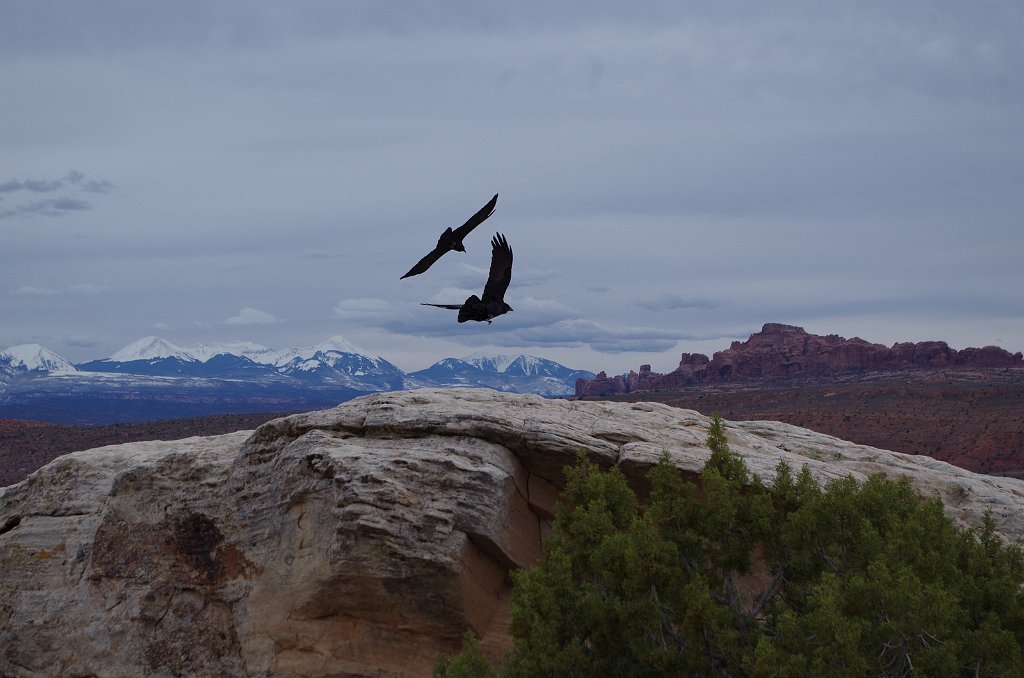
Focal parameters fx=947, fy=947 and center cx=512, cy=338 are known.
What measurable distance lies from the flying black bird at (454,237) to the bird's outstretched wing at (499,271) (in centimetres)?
115

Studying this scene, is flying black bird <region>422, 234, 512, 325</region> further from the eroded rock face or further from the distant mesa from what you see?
the distant mesa

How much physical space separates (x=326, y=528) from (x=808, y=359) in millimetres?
107914

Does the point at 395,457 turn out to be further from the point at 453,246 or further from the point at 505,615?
the point at 453,246

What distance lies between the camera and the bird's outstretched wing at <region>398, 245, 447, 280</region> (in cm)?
1337

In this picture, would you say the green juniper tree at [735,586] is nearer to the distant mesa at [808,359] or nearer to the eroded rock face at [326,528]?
the eroded rock face at [326,528]

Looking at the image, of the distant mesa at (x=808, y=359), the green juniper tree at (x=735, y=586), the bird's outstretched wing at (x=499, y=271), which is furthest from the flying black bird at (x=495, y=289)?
the distant mesa at (x=808, y=359)

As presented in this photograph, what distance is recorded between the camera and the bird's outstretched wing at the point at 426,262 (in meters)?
13.4

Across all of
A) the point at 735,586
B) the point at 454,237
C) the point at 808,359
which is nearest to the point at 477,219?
the point at 454,237

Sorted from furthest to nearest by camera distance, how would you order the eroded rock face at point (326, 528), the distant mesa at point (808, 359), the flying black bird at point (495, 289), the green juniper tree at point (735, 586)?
the distant mesa at point (808, 359) < the eroded rock face at point (326, 528) < the flying black bird at point (495, 289) < the green juniper tree at point (735, 586)

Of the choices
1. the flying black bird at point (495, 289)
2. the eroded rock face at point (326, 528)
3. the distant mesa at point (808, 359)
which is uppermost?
the distant mesa at point (808, 359)

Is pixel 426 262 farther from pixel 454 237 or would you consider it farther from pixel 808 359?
pixel 808 359

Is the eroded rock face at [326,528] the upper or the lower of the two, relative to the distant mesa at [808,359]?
lower

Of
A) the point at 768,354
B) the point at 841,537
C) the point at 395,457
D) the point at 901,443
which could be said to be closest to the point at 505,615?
the point at 395,457

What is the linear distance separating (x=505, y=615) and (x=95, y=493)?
10256mm
